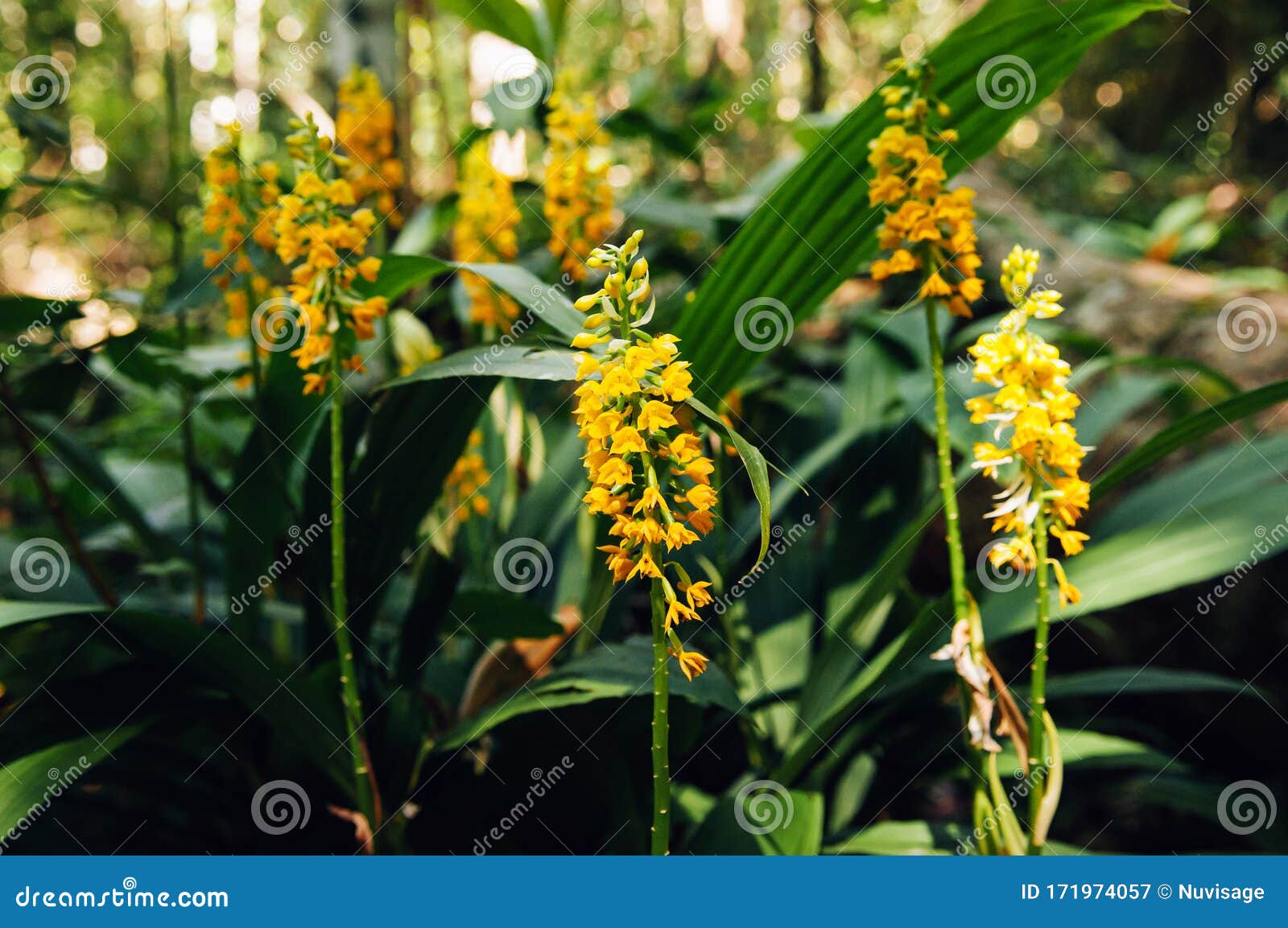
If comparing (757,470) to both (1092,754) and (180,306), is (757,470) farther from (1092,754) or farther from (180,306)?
(180,306)

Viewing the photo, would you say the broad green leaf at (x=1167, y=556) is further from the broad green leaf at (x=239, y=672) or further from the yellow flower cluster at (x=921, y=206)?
the broad green leaf at (x=239, y=672)

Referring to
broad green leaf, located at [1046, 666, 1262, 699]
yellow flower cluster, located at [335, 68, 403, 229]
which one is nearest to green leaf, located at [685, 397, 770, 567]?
broad green leaf, located at [1046, 666, 1262, 699]

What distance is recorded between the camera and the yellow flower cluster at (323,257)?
1.11 meters

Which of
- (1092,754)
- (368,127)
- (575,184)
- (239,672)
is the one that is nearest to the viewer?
(239,672)

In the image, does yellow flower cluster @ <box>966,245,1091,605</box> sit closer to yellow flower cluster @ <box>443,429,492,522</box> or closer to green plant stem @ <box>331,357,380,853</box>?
green plant stem @ <box>331,357,380,853</box>

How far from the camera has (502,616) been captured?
125 cm

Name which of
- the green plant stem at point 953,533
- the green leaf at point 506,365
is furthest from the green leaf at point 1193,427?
the green leaf at point 506,365

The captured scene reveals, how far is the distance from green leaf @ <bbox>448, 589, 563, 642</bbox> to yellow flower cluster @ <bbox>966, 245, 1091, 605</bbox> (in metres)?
0.65

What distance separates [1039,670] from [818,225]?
73 centimetres

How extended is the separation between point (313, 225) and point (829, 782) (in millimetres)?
1307

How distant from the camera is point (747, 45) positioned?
245 inches

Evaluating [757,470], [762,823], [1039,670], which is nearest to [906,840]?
[762,823]

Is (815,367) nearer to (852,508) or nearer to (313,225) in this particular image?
(852,508)

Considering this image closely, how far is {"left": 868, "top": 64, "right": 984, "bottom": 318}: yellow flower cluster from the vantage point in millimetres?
1084
